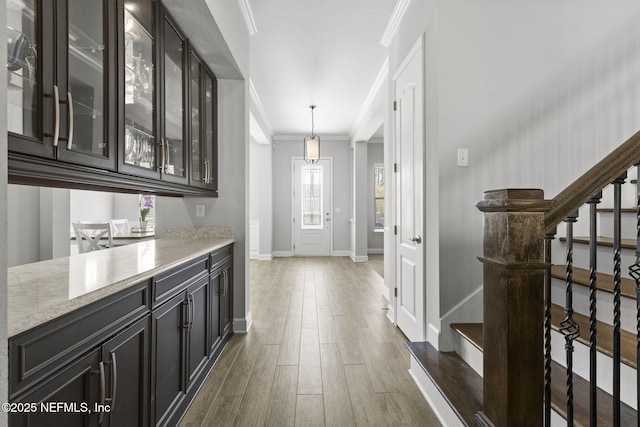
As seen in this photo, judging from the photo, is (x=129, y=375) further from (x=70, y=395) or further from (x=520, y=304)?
(x=520, y=304)

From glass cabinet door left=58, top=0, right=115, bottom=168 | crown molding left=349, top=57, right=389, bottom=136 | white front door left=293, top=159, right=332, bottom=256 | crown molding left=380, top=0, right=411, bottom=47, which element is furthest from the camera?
white front door left=293, top=159, right=332, bottom=256

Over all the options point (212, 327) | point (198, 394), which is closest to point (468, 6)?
point (212, 327)

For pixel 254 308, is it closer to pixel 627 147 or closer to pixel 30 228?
pixel 30 228

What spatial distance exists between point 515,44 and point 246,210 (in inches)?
99.8

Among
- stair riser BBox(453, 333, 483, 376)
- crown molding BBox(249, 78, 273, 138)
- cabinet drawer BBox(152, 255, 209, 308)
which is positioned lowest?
stair riser BBox(453, 333, 483, 376)

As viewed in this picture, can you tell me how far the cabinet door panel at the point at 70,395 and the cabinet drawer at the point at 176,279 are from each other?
49 centimetres

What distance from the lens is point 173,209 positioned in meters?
3.32

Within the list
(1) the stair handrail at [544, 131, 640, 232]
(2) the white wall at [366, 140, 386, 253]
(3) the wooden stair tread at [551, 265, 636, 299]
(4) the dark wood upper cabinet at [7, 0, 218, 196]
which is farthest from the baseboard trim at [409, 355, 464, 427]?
(2) the white wall at [366, 140, 386, 253]

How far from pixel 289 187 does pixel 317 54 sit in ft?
15.3

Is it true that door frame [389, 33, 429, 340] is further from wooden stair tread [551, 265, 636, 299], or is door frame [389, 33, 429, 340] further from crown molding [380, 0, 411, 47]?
wooden stair tread [551, 265, 636, 299]

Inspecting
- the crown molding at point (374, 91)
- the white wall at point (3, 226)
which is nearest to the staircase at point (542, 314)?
the white wall at point (3, 226)

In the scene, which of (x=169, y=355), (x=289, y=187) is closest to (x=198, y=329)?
(x=169, y=355)

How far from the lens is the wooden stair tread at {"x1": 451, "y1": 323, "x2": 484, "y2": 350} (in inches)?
80.2

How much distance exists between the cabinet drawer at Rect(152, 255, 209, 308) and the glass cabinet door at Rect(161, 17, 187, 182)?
1.96ft
